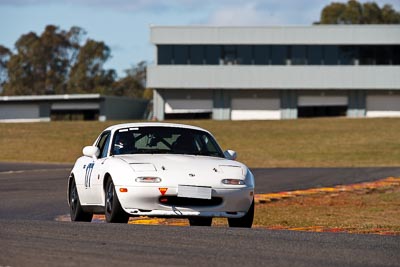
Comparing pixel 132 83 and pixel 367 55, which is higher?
pixel 367 55

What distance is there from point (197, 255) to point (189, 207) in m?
3.33

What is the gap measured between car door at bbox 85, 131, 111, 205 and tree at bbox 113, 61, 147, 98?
347 feet

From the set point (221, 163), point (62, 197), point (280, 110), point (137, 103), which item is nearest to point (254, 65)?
point (280, 110)

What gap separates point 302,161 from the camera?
4834 centimetres

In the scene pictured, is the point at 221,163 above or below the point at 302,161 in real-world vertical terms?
above

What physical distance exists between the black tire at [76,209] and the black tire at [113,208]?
1.24 metres

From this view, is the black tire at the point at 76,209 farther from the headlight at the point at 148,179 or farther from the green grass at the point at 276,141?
the green grass at the point at 276,141

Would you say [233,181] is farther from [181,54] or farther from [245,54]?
[181,54]

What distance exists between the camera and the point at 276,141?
57.3m

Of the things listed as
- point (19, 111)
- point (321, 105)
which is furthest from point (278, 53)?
point (19, 111)

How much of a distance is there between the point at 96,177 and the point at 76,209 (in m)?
1.14

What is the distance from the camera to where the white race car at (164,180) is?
12.0 metres

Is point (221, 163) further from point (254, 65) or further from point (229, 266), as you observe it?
point (254, 65)

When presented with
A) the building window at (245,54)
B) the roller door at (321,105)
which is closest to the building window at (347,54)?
the roller door at (321,105)
